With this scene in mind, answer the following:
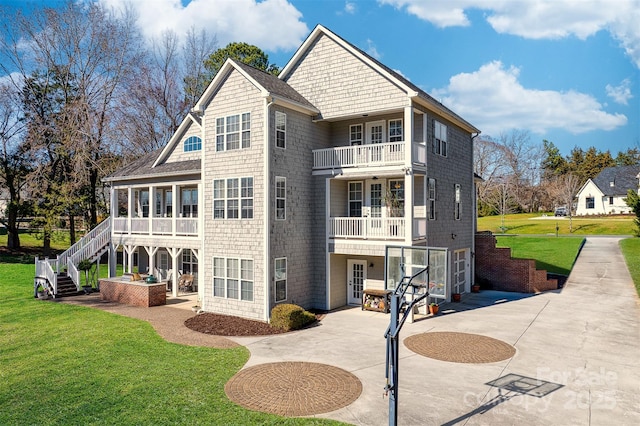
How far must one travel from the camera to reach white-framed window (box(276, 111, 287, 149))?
17.6 m

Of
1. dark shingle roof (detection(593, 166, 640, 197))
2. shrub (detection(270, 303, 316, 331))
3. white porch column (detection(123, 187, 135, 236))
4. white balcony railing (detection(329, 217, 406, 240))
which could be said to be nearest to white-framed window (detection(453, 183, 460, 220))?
white balcony railing (detection(329, 217, 406, 240))

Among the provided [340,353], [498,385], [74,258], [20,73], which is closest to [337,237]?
[340,353]

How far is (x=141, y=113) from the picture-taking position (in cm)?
3884

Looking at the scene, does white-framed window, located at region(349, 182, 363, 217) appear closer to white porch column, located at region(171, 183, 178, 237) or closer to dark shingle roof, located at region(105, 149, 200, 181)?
dark shingle roof, located at region(105, 149, 200, 181)

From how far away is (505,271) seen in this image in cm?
2403

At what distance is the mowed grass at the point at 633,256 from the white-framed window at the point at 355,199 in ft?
48.9

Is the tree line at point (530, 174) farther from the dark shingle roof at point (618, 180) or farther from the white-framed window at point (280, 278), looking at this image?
the white-framed window at point (280, 278)

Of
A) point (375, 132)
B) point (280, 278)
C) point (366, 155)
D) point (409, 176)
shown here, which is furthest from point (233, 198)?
point (409, 176)

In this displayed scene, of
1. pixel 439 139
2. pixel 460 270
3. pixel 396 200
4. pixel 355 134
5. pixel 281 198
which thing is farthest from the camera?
pixel 460 270

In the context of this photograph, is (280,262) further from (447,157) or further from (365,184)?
(447,157)

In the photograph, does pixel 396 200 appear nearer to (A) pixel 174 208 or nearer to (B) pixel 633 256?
(A) pixel 174 208

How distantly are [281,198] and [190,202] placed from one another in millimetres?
8212

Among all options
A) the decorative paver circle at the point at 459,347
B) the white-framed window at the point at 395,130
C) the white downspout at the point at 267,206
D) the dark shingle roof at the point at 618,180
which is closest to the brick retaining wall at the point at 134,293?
the white downspout at the point at 267,206

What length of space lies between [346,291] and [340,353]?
7.38 metres
